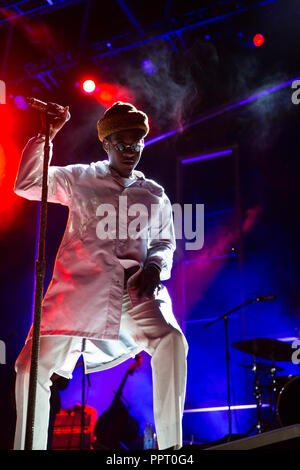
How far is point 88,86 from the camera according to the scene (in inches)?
293

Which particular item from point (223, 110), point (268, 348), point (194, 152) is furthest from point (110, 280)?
point (223, 110)

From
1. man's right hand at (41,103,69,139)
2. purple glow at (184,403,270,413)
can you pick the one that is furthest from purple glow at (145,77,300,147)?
man's right hand at (41,103,69,139)

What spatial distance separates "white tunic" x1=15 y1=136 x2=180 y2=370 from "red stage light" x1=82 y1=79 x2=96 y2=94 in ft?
14.3

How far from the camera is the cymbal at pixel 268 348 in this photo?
6117 mm

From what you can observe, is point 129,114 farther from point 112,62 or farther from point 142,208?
point 112,62

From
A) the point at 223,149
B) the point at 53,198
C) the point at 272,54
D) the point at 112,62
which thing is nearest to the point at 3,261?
the point at 112,62

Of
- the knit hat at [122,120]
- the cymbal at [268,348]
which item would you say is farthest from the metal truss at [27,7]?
the cymbal at [268,348]

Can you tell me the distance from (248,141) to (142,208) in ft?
16.8

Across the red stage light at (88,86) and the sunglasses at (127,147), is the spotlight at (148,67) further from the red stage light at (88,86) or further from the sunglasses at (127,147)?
the sunglasses at (127,147)

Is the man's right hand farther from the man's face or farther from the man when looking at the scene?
the man's face

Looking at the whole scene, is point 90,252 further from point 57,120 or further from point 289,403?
point 289,403

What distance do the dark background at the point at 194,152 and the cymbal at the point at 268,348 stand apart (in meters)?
0.80

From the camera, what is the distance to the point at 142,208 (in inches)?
131

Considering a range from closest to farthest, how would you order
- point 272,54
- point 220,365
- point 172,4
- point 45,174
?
point 45,174 < point 172,4 < point 220,365 < point 272,54
